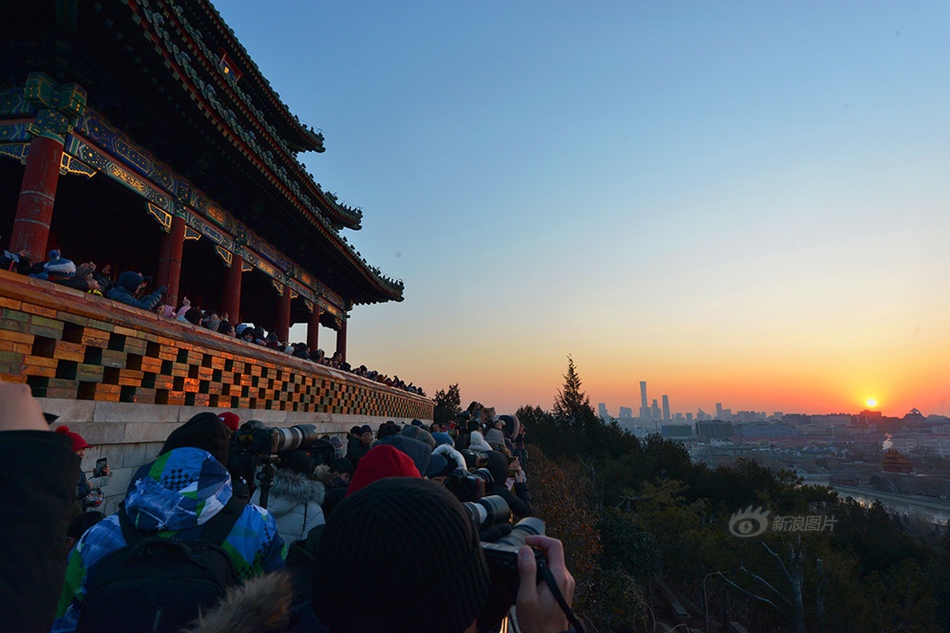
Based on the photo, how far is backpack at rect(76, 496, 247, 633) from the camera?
1.33m

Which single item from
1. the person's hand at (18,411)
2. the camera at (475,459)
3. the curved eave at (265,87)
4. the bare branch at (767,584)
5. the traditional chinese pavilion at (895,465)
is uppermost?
the curved eave at (265,87)

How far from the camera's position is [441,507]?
38.7 inches

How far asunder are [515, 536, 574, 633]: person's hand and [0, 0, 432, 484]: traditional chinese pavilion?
3732mm

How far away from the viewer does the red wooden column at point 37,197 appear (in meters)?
5.77

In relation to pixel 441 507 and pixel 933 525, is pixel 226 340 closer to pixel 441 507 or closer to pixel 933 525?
pixel 441 507

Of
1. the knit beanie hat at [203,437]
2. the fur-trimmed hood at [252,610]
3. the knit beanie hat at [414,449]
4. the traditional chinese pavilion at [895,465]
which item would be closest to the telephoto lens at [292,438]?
the knit beanie hat at [414,449]

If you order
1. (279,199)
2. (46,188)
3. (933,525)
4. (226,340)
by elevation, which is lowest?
(933,525)

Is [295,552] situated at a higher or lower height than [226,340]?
lower

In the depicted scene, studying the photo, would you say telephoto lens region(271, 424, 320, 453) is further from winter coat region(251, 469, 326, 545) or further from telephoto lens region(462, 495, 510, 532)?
telephoto lens region(462, 495, 510, 532)

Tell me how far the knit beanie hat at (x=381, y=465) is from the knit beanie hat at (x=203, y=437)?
0.56m

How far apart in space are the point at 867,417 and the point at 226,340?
218 meters

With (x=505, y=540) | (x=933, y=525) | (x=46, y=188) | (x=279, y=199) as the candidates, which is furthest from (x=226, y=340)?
(x=933, y=525)

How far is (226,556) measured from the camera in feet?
5.22

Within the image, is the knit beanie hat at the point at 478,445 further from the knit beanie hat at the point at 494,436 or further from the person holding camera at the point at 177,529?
the person holding camera at the point at 177,529
